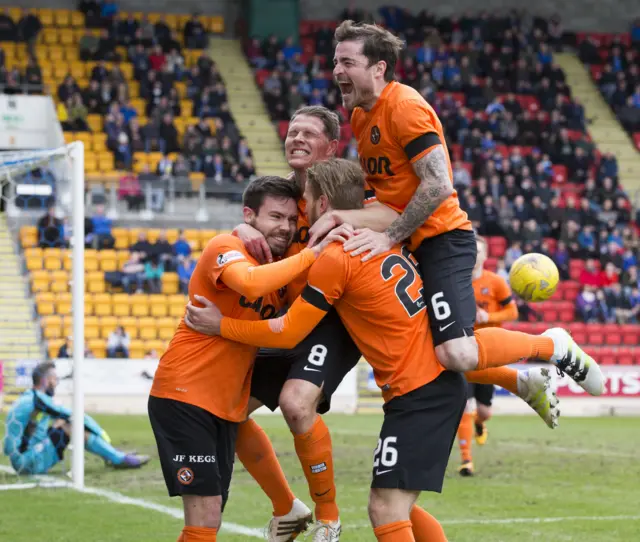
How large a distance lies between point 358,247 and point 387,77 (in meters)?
1.01

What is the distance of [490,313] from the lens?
11758 mm

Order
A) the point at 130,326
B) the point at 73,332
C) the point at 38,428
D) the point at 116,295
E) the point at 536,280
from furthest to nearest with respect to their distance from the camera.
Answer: the point at 116,295 < the point at 130,326 < the point at 38,428 < the point at 73,332 < the point at 536,280

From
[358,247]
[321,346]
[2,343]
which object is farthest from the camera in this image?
[2,343]

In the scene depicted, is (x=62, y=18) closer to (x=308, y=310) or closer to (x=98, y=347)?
(x=98, y=347)

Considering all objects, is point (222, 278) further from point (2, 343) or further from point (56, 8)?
point (56, 8)

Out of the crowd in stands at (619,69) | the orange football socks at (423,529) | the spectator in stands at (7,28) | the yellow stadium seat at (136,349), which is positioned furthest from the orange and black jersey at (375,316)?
the crowd in stands at (619,69)

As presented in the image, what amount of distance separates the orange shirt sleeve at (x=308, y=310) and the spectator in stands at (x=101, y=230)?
16480mm

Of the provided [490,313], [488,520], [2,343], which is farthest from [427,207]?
[2,343]

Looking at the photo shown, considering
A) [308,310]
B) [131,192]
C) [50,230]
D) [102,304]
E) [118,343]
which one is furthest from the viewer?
[131,192]

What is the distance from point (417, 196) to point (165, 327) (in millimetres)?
15532

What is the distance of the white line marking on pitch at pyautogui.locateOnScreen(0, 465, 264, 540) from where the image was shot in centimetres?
769

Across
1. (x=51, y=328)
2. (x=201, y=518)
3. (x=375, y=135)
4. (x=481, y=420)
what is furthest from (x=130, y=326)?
(x=375, y=135)

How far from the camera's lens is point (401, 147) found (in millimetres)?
5625

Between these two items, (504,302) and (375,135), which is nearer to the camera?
(375,135)
